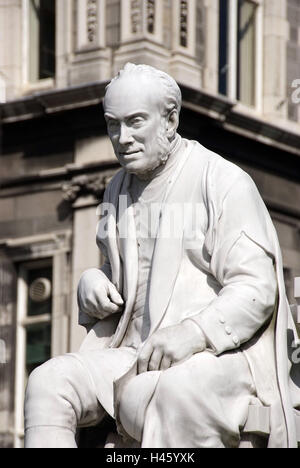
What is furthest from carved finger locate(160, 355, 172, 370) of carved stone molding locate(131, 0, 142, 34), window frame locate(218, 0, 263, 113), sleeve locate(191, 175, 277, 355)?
window frame locate(218, 0, 263, 113)

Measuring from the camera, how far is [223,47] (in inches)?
1570

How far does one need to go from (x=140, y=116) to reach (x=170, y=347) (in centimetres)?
141

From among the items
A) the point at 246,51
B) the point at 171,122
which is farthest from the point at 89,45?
the point at 171,122

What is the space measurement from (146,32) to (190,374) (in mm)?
24097

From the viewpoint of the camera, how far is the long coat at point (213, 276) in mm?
14570

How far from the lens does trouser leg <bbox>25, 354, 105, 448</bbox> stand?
47.1 ft

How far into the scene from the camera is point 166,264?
14898 mm

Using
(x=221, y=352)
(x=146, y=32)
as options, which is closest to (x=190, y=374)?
(x=221, y=352)

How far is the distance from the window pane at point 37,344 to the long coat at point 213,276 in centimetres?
2297

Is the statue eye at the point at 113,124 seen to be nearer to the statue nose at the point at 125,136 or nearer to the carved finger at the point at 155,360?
the statue nose at the point at 125,136

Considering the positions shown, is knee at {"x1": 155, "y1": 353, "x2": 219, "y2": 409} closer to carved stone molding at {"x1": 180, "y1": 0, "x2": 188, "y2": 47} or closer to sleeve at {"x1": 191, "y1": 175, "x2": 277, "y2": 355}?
sleeve at {"x1": 191, "y1": 175, "x2": 277, "y2": 355}

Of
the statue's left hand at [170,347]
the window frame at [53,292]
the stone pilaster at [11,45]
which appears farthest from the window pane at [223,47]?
the statue's left hand at [170,347]

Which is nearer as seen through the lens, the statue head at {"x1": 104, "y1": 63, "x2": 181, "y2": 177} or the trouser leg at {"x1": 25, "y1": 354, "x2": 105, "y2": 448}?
the trouser leg at {"x1": 25, "y1": 354, "x2": 105, "y2": 448}

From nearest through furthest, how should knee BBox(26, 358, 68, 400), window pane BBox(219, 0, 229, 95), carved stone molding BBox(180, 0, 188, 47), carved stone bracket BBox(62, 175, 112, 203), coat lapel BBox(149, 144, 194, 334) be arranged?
knee BBox(26, 358, 68, 400)
coat lapel BBox(149, 144, 194, 334)
carved stone bracket BBox(62, 175, 112, 203)
carved stone molding BBox(180, 0, 188, 47)
window pane BBox(219, 0, 229, 95)
